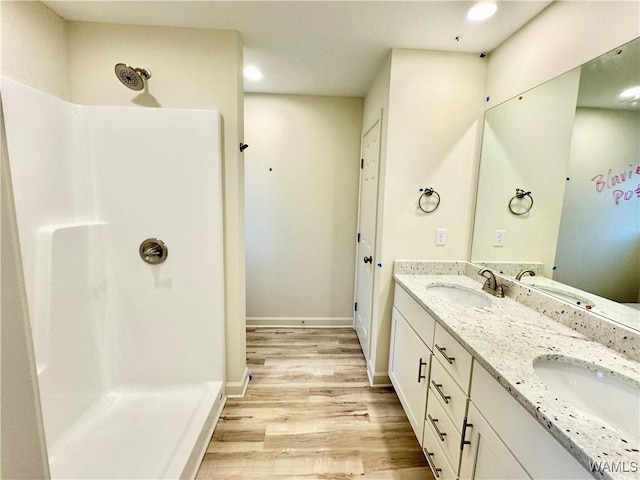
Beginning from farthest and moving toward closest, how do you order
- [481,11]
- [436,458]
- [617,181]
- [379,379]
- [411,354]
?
[379,379] < [411,354] < [481,11] < [436,458] < [617,181]

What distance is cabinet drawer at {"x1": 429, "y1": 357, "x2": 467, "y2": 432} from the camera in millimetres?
1132

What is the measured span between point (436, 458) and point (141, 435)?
156cm

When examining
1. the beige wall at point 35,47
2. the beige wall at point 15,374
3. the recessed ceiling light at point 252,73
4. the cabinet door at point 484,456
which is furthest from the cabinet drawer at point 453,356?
the beige wall at point 35,47

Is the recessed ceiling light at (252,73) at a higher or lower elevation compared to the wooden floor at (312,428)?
higher

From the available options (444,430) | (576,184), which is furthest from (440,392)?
(576,184)

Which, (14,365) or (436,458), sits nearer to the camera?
(14,365)

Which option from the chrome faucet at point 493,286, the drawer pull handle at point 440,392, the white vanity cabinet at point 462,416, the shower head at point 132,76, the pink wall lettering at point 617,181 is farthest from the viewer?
the chrome faucet at point 493,286

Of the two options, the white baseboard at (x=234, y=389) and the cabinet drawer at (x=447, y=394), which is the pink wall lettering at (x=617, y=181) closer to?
the cabinet drawer at (x=447, y=394)

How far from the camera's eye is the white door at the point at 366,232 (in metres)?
2.19

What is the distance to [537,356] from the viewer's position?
0.98m

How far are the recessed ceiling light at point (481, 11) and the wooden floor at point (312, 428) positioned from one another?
8.10 feet

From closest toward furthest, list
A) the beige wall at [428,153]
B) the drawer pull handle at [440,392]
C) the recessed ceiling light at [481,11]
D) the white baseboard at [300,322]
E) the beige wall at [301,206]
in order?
the drawer pull handle at [440,392] < the recessed ceiling light at [481,11] < the beige wall at [428,153] < the beige wall at [301,206] < the white baseboard at [300,322]

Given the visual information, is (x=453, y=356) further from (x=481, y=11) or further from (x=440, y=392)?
(x=481, y=11)

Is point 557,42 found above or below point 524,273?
above
